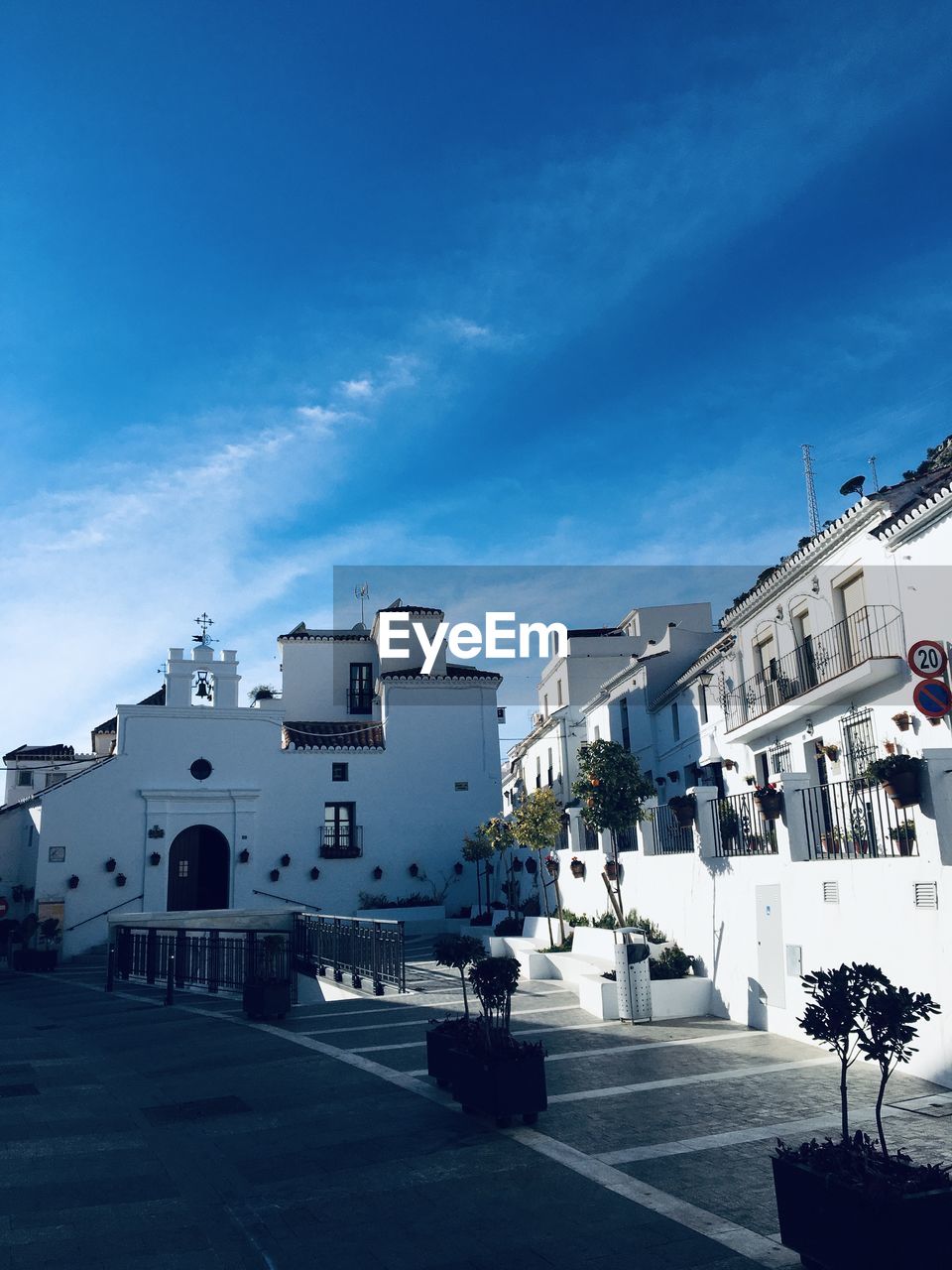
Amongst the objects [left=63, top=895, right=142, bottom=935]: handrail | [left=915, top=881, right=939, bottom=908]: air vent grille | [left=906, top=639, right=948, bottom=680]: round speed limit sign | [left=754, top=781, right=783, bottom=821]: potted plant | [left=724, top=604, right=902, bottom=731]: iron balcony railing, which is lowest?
[left=63, top=895, right=142, bottom=935]: handrail

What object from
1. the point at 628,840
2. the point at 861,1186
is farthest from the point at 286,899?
the point at 861,1186

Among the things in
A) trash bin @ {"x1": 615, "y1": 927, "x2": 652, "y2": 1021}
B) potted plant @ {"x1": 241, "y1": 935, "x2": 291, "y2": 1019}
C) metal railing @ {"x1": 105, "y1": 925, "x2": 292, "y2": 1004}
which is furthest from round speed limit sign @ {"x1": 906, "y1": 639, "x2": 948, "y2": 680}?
metal railing @ {"x1": 105, "y1": 925, "x2": 292, "y2": 1004}

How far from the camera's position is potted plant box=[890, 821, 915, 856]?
39.3ft

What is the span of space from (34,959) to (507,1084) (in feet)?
77.9

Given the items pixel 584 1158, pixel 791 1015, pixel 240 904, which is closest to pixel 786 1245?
pixel 584 1158

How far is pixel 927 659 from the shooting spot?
13.4 metres

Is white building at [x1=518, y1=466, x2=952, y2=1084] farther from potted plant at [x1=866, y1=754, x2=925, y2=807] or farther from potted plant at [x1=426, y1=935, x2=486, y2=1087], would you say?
potted plant at [x1=426, y1=935, x2=486, y2=1087]

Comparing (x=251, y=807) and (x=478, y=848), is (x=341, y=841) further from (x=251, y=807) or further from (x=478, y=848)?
(x=478, y=848)

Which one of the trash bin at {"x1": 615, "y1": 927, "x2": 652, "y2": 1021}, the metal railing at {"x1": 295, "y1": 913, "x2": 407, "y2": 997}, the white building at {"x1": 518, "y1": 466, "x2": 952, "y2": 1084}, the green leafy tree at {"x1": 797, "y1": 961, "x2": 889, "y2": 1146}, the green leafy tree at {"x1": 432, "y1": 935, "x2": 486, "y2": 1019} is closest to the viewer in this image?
the green leafy tree at {"x1": 797, "y1": 961, "x2": 889, "y2": 1146}

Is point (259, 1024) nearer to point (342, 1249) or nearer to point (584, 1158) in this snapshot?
point (584, 1158)

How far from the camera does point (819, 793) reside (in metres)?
14.3

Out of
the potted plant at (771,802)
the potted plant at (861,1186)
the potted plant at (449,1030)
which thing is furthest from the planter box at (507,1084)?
the potted plant at (771,802)

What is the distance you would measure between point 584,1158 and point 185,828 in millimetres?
26209

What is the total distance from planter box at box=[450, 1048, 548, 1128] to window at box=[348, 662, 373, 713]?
29.4m
